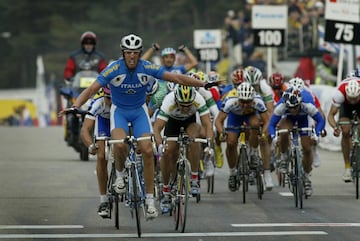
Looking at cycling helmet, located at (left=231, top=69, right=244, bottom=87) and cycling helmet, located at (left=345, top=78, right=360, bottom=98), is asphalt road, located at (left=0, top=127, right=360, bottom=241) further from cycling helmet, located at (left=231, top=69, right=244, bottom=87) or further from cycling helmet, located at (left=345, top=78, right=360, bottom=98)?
cycling helmet, located at (left=231, top=69, right=244, bottom=87)

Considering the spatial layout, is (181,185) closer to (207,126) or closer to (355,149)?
(207,126)

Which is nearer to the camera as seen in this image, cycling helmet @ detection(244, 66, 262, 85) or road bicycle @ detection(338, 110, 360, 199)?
road bicycle @ detection(338, 110, 360, 199)

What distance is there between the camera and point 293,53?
36219 mm

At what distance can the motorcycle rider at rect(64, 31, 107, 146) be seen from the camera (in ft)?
78.8

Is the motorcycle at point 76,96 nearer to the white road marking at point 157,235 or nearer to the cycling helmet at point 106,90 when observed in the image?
the cycling helmet at point 106,90

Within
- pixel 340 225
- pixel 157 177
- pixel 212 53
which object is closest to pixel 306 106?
pixel 157 177

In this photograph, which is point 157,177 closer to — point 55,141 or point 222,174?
Answer: point 222,174

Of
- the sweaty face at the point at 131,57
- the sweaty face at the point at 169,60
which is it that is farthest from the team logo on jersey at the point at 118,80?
the sweaty face at the point at 169,60

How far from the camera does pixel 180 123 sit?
15727 mm

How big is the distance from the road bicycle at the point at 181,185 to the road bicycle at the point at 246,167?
236 cm

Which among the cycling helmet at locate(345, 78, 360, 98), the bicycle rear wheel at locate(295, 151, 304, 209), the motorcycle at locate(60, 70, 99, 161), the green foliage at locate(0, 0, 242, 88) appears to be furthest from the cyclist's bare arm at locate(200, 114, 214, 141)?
the green foliage at locate(0, 0, 242, 88)

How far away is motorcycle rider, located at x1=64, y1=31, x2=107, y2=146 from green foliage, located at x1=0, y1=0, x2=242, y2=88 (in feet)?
150

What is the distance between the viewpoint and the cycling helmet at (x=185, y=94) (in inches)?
597

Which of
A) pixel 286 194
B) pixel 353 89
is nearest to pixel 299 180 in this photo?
pixel 286 194
